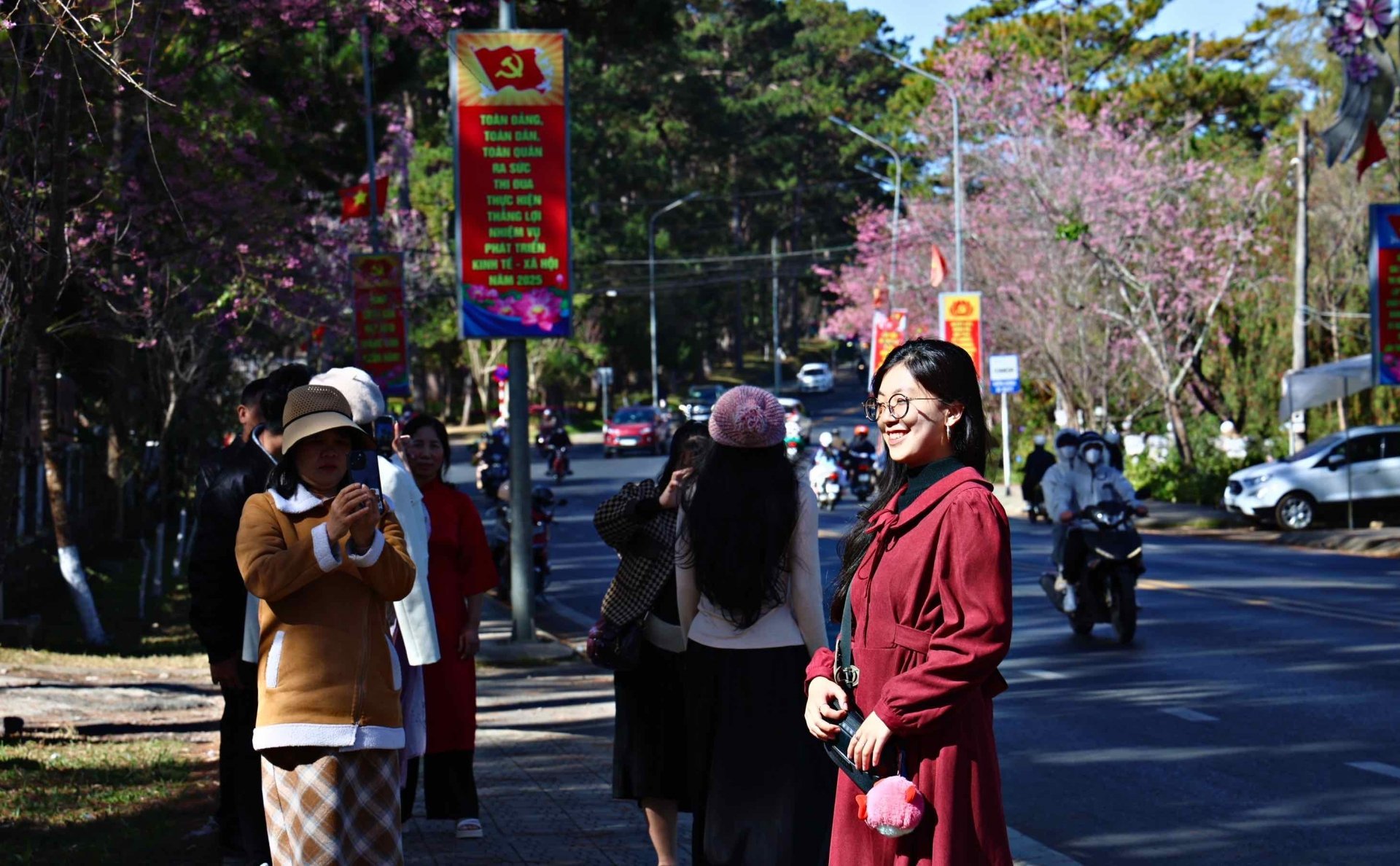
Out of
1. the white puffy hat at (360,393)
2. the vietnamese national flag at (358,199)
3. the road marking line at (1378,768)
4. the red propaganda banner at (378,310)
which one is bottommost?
the road marking line at (1378,768)

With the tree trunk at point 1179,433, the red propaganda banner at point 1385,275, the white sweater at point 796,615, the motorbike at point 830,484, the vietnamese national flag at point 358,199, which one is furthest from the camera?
the tree trunk at point 1179,433

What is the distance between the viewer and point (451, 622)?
741 centimetres

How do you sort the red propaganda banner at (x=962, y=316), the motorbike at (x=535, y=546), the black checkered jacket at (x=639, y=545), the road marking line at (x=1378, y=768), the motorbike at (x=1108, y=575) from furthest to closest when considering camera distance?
the red propaganda banner at (x=962, y=316), the motorbike at (x=535, y=546), the motorbike at (x=1108, y=575), the road marking line at (x=1378, y=768), the black checkered jacket at (x=639, y=545)

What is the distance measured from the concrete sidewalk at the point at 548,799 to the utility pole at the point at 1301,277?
21996 mm

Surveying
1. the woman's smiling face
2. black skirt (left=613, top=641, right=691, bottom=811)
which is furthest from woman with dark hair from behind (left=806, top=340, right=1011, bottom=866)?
black skirt (left=613, top=641, right=691, bottom=811)

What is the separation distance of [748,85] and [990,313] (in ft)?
122

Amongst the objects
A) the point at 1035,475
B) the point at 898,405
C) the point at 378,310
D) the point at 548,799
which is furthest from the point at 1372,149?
the point at 898,405

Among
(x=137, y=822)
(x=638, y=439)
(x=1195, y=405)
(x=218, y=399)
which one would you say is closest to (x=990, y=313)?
(x=1195, y=405)

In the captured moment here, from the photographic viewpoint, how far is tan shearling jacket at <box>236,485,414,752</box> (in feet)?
15.9

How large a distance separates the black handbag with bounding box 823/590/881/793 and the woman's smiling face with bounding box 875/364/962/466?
1.22 feet

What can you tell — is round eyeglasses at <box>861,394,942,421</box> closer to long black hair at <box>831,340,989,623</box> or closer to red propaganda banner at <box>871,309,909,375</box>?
long black hair at <box>831,340,989,623</box>

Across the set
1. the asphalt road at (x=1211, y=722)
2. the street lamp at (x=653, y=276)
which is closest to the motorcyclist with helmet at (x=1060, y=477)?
the asphalt road at (x=1211, y=722)

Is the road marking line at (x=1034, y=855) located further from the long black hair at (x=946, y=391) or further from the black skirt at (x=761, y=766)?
the long black hair at (x=946, y=391)

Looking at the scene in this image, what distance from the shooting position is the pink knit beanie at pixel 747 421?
566cm
